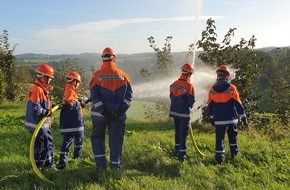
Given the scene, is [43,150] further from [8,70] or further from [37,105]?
[8,70]

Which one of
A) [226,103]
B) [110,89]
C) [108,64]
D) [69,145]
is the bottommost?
[69,145]

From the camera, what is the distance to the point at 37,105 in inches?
247

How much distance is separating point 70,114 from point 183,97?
8.74 feet

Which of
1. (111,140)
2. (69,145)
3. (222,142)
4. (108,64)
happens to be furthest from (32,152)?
(222,142)

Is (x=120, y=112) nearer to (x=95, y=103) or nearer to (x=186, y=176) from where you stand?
(x=95, y=103)

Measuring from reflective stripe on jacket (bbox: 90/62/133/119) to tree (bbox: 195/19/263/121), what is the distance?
26.0 ft

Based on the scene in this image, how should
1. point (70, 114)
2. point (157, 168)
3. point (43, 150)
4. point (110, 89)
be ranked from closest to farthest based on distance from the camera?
point (110, 89), point (43, 150), point (70, 114), point (157, 168)

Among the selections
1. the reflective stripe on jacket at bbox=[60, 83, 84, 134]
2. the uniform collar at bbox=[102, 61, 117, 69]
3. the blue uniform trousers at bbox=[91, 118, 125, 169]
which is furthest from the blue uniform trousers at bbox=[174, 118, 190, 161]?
the uniform collar at bbox=[102, 61, 117, 69]

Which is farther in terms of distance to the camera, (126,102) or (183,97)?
(183,97)

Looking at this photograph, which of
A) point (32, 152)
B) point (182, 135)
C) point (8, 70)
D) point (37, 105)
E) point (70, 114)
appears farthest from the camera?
point (8, 70)

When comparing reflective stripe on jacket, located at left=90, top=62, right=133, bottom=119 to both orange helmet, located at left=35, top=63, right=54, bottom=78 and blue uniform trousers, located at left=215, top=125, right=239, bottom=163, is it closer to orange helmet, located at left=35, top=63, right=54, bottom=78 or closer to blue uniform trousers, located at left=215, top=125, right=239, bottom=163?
orange helmet, located at left=35, top=63, right=54, bottom=78

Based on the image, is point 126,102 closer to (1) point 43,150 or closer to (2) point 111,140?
(2) point 111,140

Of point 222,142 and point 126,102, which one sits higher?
point 126,102

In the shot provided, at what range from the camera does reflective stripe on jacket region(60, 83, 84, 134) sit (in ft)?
23.3
